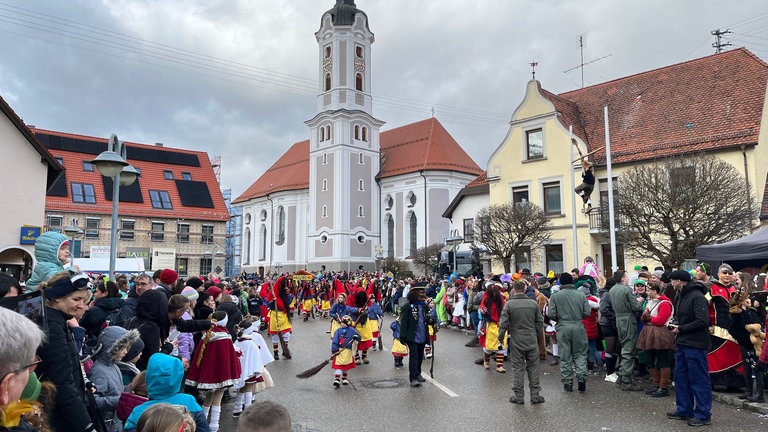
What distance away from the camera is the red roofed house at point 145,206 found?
46156 mm

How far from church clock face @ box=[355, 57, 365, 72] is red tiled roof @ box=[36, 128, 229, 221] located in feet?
66.4

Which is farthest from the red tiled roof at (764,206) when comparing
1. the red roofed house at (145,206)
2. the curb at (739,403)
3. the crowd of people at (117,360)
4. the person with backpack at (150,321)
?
the red roofed house at (145,206)

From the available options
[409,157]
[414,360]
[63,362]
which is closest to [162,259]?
[414,360]

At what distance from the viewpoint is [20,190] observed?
1930 cm

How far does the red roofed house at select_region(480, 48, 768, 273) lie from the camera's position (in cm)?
2366

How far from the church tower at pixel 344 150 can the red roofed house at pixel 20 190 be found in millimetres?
37263

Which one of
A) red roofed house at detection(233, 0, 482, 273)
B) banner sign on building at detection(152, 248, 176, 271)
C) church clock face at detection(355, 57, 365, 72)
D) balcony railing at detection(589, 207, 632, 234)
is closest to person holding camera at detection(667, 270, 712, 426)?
balcony railing at detection(589, 207, 632, 234)

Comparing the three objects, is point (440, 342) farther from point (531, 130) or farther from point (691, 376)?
point (531, 130)

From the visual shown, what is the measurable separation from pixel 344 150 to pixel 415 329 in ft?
161

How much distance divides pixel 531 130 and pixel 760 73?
10.9 m

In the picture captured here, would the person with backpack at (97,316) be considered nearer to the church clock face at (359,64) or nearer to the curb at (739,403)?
the curb at (739,403)

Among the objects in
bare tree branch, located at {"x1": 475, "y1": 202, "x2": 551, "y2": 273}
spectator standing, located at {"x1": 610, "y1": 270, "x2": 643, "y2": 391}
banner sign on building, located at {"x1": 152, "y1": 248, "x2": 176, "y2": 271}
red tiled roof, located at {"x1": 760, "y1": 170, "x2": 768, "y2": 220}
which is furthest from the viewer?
banner sign on building, located at {"x1": 152, "y1": 248, "x2": 176, "y2": 271}

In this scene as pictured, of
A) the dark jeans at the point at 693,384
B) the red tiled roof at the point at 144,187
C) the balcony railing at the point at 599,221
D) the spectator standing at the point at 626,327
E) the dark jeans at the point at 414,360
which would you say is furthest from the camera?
the red tiled roof at the point at 144,187

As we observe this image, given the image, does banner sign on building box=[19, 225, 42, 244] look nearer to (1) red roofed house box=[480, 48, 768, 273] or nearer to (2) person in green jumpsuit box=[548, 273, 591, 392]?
(2) person in green jumpsuit box=[548, 273, 591, 392]
